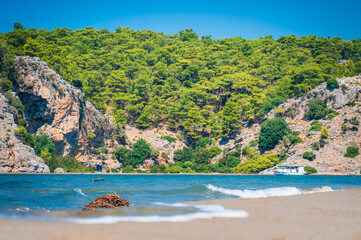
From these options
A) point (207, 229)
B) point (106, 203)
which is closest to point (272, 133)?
point (106, 203)

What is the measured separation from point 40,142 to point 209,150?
37.8 m

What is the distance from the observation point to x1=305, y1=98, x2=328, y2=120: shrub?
210 ft

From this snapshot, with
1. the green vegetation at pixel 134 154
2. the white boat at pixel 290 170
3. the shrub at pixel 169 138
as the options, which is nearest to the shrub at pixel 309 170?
the white boat at pixel 290 170

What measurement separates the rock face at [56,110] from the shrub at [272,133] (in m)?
34.0

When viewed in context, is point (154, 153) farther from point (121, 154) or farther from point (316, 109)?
point (316, 109)

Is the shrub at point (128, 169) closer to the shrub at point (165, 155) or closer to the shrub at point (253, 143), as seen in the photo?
the shrub at point (165, 155)

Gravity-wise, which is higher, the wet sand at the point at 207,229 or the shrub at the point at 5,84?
the shrub at the point at 5,84

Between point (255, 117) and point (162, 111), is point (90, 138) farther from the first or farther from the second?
point (255, 117)

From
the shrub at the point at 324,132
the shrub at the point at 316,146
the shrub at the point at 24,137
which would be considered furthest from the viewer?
the shrub at the point at 324,132

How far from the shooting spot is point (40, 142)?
4484 cm

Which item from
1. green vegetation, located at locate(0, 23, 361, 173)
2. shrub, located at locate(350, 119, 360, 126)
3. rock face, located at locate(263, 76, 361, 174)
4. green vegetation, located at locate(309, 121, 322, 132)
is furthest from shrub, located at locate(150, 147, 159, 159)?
shrub, located at locate(350, 119, 360, 126)

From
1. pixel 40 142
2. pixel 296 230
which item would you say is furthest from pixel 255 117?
pixel 296 230

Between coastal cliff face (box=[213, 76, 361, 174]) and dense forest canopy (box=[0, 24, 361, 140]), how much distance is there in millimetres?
4035

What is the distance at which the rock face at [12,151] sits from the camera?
3462 centimetres
